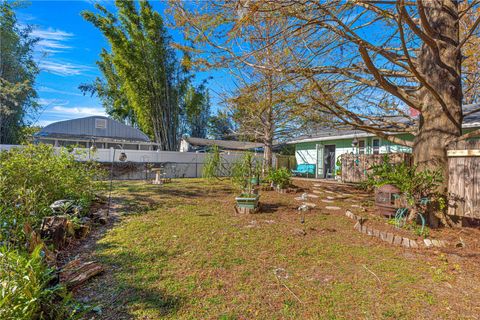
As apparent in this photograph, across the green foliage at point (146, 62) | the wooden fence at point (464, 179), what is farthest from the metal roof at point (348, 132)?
the green foliage at point (146, 62)

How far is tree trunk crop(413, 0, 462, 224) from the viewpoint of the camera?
162 inches

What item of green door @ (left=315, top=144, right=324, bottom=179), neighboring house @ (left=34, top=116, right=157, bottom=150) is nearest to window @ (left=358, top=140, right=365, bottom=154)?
green door @ (left=315, top=144, right=324, bottom=179)

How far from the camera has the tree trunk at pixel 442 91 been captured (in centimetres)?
412

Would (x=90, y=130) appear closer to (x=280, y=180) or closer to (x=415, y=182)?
(x=280, y=180)

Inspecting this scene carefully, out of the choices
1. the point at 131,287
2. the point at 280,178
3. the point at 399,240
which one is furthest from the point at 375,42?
the point at 131,287

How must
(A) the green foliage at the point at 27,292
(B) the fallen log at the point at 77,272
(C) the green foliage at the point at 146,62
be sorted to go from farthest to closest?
(C) the green foliage at the point at 146,62, (B) the fallen log at the point at 77,272, (A) the green foliage at the point at 27,292

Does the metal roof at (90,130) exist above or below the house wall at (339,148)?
above

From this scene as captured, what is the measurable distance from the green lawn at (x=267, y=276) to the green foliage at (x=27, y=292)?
1.15 ft

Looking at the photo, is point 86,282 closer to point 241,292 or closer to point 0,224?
point 0,224

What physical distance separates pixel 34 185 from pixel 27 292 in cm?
310

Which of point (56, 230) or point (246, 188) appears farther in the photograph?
point (246, 188)

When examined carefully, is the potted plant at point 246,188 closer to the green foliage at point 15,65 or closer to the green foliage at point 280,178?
the green foliage at point 280,178

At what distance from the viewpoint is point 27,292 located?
1.84 meters

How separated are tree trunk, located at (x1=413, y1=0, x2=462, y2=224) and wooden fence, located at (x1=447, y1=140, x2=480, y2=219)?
180 millimetres
